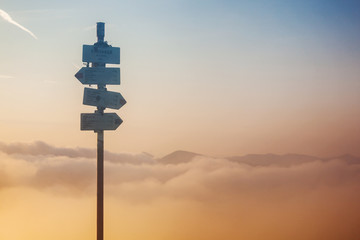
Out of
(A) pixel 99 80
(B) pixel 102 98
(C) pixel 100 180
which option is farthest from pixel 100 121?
(C) pixel 100 180

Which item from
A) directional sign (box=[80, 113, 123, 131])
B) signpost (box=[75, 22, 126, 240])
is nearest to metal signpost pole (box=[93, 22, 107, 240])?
signpost (box=[75, 22, 126, 240])

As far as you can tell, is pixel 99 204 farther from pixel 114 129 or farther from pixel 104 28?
pixel 104 28

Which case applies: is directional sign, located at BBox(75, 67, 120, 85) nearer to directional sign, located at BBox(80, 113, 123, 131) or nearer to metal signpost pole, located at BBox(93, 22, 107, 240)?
metal signpost pole, located at BBox(93, 22, 107, 240)

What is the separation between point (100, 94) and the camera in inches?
314

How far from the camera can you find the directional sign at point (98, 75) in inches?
311

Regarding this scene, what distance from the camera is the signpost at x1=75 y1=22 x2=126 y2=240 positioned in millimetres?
7895

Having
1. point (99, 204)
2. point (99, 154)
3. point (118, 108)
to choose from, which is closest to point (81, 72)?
point (118, 108)

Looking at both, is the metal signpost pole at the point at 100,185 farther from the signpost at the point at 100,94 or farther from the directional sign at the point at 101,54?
the directional sign at the point at 101,54

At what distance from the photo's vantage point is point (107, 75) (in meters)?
7.95

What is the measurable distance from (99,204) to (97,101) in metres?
2.01

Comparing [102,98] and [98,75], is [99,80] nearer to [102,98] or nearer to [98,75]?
[98,75]

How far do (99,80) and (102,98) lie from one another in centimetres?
35

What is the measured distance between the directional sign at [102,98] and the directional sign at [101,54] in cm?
58

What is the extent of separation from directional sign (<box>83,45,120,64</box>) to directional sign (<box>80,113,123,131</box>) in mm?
1052
